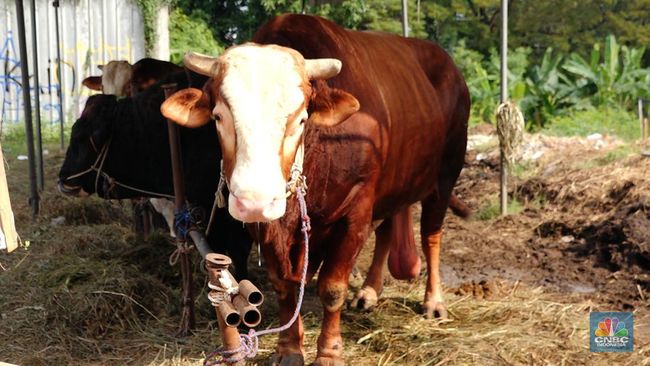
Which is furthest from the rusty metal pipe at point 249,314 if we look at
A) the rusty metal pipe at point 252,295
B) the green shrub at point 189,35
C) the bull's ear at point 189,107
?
the green shrub at point 189,35

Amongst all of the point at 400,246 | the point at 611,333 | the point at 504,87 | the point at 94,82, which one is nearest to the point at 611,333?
the point at 611,333

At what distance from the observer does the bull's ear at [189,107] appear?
10.9 feet

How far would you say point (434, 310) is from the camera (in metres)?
5.05

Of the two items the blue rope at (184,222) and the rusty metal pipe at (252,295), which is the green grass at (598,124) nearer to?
the blue rope at (184,222)

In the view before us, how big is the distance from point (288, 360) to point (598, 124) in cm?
1269

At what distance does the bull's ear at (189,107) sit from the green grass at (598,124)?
11268mm

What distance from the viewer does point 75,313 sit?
15.7ft

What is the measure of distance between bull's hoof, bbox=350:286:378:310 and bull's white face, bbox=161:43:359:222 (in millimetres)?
2150

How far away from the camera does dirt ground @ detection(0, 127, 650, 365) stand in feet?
14.4

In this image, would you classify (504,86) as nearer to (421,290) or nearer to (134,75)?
(421,290)

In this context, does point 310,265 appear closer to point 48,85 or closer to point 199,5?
point 48,85

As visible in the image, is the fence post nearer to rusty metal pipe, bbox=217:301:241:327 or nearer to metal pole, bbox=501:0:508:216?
metal pole, bbox=501:0:508:216

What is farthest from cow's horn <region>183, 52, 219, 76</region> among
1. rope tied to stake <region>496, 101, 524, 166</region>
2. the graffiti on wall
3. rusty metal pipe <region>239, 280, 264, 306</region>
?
the graffiti on wall

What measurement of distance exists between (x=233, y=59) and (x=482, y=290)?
3203 mm
